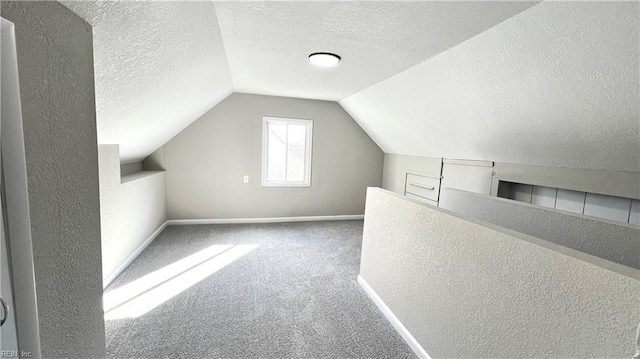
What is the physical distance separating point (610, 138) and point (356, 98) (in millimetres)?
2453

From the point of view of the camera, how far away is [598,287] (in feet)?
2.71

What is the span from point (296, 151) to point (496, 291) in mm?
3524

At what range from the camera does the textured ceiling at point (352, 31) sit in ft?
4.58

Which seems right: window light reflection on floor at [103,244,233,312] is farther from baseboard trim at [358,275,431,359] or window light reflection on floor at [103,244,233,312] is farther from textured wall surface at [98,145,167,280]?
baseboard trim at [358,275,431,359]

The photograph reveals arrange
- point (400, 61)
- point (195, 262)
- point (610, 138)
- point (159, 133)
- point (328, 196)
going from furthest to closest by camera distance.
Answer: point (328, 196) → point (159, 133) → point (195, 262) → point (400, 61) → point (610, 138)

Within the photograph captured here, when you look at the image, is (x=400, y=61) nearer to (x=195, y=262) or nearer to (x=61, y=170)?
(x=61, y=170)

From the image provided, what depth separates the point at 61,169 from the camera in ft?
Result: 2.96

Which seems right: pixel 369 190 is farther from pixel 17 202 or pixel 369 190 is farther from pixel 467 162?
pixel 17 202

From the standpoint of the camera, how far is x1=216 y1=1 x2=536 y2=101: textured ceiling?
1.40m

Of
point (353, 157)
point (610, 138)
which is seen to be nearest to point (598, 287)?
point (610, 138)

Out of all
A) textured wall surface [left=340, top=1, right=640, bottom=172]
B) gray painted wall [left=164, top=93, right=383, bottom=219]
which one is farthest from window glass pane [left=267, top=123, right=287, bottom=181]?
textured wall surface [left=340, top=1, right=640, bottom=172]

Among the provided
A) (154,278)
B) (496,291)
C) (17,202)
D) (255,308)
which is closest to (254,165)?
(154,278)

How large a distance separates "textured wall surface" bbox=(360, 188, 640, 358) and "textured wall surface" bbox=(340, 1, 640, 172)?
0.98 m

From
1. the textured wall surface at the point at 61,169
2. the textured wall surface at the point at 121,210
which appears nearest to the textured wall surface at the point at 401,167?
the textured wall surface at the point at 61,169
